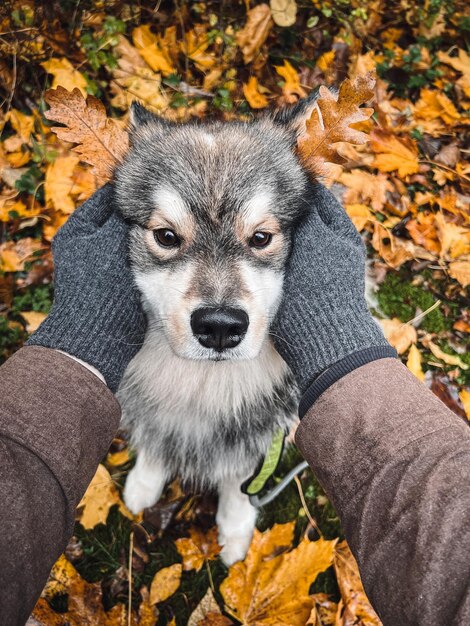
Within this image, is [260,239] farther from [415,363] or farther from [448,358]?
[448,358]

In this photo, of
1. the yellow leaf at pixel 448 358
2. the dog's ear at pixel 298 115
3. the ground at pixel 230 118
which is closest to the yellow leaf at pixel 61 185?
the ground at pixel 230 118

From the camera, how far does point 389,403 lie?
1.41m

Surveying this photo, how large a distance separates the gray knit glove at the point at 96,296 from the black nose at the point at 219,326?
1.30 feet

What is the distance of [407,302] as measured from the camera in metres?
2.90

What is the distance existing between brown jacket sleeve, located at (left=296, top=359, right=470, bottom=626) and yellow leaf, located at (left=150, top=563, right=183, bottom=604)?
1151 millimetres

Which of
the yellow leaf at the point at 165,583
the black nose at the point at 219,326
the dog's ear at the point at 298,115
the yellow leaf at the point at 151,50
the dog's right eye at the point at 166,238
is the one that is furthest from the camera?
the yellow leaf at the point at 151,50

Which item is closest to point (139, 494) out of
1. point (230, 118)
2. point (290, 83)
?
point (230, 118)

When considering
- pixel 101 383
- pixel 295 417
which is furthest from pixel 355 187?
pixel 101 383

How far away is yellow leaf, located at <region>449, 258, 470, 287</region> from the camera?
2.78m

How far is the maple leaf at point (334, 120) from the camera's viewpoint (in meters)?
1.58

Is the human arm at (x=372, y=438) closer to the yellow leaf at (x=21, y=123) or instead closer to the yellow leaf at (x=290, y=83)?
Result: the yellow leaf at (x=290, y=83)

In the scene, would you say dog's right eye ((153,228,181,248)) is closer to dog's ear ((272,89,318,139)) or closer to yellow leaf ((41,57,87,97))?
dog's ear ((272,89,318,139))

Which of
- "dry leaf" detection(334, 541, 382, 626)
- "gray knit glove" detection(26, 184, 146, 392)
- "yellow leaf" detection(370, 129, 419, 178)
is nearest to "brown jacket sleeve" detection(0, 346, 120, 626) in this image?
"gray knit glove" detection(26, 184, 146, 392)

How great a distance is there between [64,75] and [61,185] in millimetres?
782
